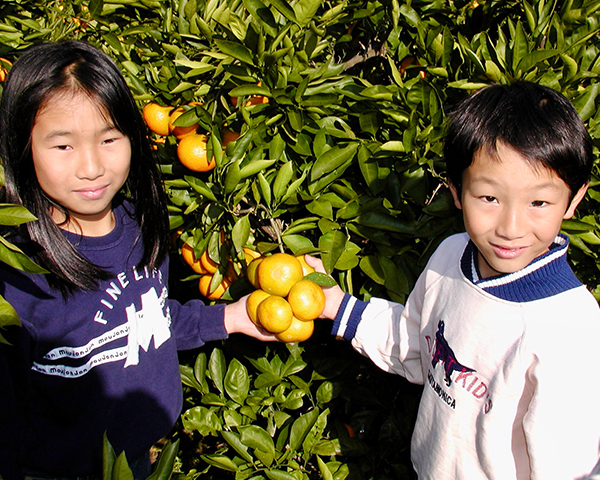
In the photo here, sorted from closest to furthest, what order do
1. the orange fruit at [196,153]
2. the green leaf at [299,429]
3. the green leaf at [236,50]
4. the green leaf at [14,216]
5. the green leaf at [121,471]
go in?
the green leaf at [121,471] < the green leaf at [14,216] < the green leaf at [236,50] < the orange fruit at [196,153] < the green leaf at [299,429]

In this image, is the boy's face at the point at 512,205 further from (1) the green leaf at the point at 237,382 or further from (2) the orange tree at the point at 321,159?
(1) the green leaf at the point at 237,382

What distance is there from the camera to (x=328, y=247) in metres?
1.42

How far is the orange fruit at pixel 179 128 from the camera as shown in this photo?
5.14 feet

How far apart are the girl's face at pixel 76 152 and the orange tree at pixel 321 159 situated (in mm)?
233

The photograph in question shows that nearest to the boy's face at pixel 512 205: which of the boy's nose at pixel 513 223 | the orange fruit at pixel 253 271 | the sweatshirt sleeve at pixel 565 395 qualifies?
the boy's nose at pixel 513 223

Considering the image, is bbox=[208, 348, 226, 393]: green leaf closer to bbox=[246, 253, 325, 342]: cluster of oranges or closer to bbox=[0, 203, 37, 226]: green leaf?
bbox=[246, 253, 325, 342]: cluster of oranges

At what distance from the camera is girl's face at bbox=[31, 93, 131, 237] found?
1180 millimetres

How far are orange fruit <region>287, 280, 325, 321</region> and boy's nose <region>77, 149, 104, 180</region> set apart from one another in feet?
1.76

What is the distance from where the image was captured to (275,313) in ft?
4.50

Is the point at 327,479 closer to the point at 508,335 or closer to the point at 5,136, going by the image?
the point at 508,335

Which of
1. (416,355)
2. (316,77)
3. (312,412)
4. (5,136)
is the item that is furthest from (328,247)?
(5,136)

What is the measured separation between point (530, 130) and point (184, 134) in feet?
3.12

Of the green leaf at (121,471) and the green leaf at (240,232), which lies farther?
the green leaf at (240,232)

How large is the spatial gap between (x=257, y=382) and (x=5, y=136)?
1.03 m
